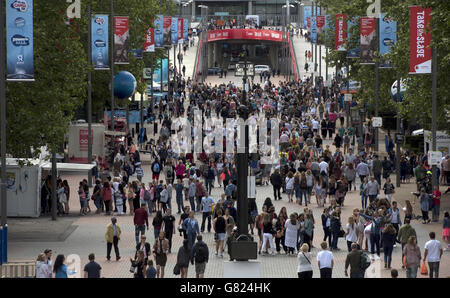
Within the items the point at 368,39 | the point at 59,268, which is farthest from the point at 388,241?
the point at 368,39

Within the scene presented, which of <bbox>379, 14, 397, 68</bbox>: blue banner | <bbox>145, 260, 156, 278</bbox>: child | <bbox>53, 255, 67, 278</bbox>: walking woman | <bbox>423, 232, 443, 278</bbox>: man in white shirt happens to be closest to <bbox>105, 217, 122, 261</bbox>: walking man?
<bbox>145, 260, 156, 278</bbox>: child

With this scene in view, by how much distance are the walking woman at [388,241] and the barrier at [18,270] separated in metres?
8.01

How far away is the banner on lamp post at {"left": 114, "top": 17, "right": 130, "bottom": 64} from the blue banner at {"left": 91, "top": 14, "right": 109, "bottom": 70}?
11.2ft

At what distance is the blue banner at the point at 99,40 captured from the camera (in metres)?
42.4

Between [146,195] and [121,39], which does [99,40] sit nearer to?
[121,39]

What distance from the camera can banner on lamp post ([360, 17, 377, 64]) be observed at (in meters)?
44.9

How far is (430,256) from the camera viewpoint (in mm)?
23766

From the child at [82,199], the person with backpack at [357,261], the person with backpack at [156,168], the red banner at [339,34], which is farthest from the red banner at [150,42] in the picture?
the person with backpack at [357,261]

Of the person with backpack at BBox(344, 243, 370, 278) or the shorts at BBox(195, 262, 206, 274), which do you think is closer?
the person with backpack at BBox(344, 243, 370, 278)

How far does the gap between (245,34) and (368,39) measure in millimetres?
76763

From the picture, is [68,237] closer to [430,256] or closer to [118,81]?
[430,256]

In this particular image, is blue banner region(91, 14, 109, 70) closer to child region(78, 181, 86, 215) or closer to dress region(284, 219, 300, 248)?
child region(78, 181, 86, 215)

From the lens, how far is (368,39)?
45.2m
